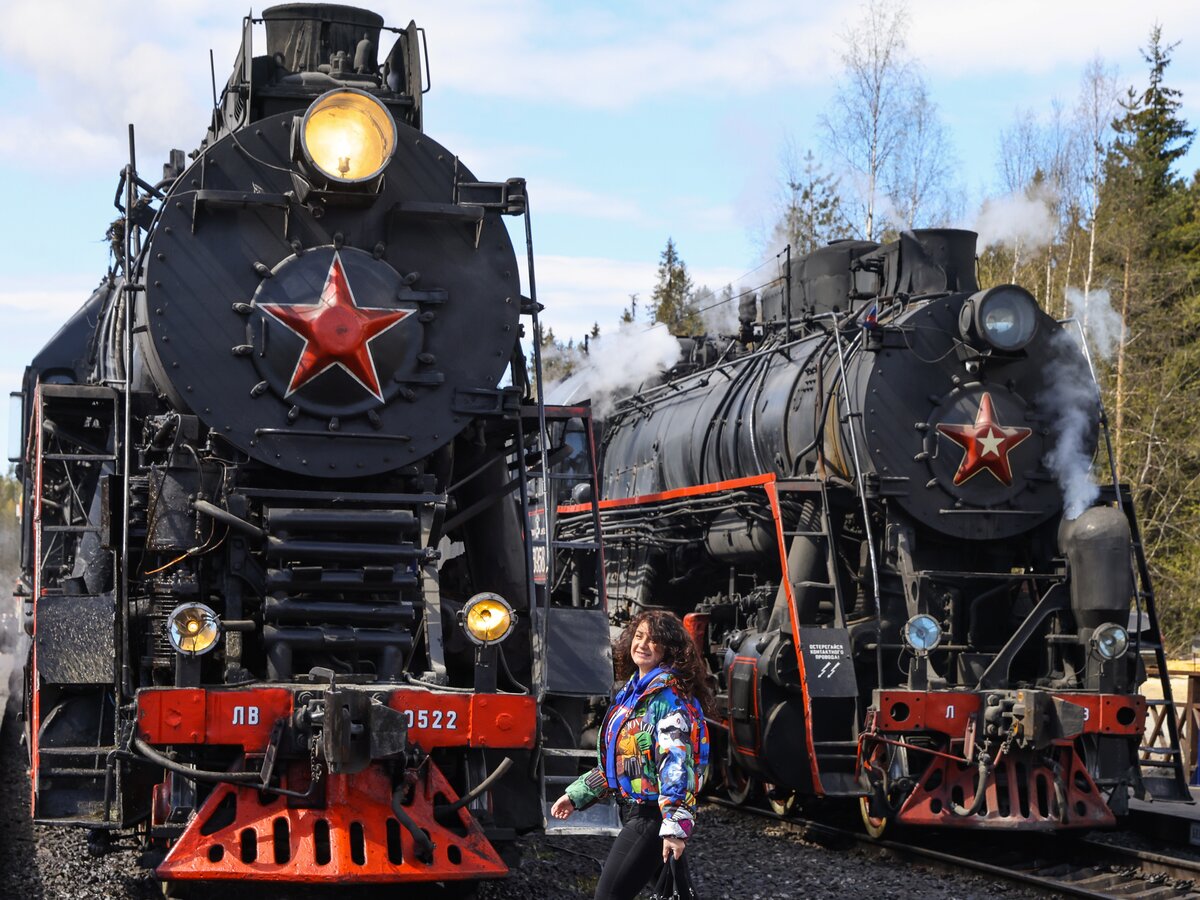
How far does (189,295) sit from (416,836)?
2553 mm

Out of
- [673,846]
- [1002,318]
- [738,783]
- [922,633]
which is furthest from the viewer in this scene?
[738,783]

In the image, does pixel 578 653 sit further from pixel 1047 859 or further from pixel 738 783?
pixel 738 783

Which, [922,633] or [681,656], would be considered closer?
[681,656]

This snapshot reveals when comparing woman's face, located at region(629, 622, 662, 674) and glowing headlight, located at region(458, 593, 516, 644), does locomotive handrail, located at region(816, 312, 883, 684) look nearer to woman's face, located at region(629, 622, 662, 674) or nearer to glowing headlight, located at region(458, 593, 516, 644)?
glowing headlight, located at region(458, 593, 516, 644)

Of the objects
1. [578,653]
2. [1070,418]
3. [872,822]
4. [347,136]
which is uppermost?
[347,136]

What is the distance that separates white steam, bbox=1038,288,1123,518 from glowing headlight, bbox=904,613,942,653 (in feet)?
4.23

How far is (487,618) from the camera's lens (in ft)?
20.3

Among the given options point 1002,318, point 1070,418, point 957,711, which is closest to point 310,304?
point 957,711

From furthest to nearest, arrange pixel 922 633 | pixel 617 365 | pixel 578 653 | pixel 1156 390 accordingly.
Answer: pixel 1156 390
pixel 617 365
pixel 922 633
pixel 578 653

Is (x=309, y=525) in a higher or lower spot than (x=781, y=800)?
higher

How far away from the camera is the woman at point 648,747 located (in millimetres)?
4934

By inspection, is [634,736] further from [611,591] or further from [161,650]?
[611,591]

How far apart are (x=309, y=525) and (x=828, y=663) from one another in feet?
13.0

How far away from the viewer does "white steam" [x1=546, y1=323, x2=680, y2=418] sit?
14219mm
